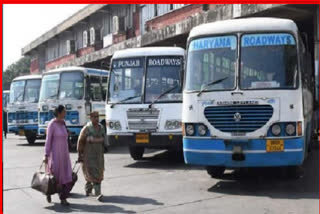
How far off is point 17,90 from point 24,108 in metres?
1.28

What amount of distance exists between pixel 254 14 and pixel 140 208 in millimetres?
9742

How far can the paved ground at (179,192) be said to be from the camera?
6.78 metres

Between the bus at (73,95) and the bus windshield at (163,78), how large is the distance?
422cm

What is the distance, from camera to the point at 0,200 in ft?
24.8

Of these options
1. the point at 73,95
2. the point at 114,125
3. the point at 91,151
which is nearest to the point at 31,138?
the point at 73,95

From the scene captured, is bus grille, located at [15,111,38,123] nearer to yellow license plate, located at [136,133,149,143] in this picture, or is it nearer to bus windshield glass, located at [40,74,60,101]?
bus windshield glass, located at [40,74,60,101]

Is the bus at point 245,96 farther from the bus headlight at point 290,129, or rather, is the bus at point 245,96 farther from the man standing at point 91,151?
the man standing at point 91,151

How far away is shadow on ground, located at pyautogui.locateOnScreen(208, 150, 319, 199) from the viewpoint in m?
7.57

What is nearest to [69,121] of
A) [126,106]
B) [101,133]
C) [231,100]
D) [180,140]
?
[126,106]

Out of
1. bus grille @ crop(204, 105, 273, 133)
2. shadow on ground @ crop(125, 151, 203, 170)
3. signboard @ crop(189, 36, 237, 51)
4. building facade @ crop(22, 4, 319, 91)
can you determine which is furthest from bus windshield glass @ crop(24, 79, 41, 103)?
bus grille @ crop(204, 105, 273, 133)

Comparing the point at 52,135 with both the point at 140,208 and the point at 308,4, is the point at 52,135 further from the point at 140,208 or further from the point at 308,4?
the point at 308,4

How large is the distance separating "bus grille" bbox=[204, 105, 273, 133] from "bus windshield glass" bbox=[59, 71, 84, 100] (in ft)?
26.0

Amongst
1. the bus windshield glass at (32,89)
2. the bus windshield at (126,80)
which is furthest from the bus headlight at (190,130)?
the bus windshield glass at (32,89)

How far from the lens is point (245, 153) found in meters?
7.51
